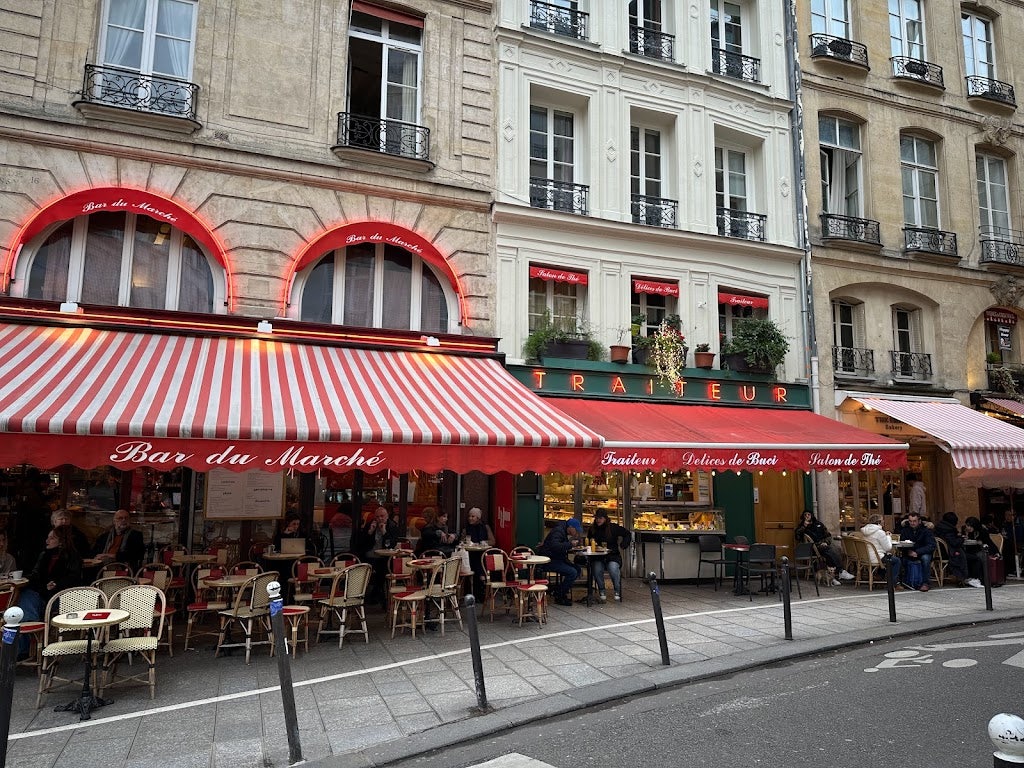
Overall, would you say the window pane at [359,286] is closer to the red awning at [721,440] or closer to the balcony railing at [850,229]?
the red awning at [721,440]

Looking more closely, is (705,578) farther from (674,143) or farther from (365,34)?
(365,34)

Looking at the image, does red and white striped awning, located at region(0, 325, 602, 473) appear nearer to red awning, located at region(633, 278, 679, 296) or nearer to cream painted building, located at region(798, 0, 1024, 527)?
red awning, located at region(633, 278, 679, 296)

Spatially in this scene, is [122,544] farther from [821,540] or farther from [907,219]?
[907,219]

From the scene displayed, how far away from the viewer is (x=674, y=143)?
13367 mm

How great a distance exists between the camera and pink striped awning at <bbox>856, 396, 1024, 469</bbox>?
11797mm

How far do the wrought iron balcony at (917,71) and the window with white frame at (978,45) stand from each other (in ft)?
4.66

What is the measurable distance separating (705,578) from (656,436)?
4.04 m

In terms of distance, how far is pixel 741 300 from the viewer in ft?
44.0

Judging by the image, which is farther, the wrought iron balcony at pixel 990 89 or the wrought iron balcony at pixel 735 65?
the wrought iron balcony at pixel 990 89

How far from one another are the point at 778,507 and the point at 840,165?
782 centimetres

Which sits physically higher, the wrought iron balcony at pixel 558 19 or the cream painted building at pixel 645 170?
the wrought iron balcony at pixel 558 19

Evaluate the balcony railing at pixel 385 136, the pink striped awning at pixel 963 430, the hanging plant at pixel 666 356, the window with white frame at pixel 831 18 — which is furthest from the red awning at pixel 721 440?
Answer: the window with white frame at pixel 831 18

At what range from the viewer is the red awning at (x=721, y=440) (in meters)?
9.52

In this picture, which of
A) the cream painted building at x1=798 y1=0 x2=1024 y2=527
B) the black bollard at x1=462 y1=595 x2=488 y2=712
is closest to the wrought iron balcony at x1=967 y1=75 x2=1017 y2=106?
the cream painted building at x1=798 y1=0 x2=1024 y2=527
